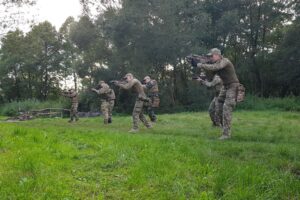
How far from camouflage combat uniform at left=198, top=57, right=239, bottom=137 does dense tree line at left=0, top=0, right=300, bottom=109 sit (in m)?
24.4

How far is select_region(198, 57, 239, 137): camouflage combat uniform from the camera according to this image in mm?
10977

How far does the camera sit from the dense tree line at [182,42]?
118ft

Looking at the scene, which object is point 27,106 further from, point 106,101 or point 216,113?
point 216,113

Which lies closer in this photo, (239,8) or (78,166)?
(78,166)

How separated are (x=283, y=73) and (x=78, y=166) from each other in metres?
34.5

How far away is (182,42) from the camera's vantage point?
3556cm

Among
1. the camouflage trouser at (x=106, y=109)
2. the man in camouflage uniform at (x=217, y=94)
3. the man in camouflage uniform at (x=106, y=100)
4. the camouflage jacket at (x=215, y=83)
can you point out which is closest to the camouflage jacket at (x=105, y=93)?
the man in camouflage uniform at (x=106, y=100)

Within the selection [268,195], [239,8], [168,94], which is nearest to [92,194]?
[268,195]

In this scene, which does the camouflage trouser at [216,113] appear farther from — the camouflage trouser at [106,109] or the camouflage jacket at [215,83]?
the camouflage trouser at [106,109]

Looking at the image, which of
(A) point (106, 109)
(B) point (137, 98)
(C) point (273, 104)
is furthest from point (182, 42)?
(B) point (137, 98)

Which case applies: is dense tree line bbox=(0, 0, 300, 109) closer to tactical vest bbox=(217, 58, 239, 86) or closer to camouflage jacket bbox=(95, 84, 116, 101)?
camouflage jacket bbox=(95, 84, 116, 101)

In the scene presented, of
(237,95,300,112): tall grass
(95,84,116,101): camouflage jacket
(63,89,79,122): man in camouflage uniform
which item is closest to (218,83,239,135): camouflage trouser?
(95,84,116,101): camouflage jacket

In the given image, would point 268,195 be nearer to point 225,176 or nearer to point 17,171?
point 225,176

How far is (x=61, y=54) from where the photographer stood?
209 feet
